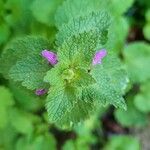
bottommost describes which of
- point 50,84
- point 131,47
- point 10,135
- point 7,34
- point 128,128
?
point 128,128

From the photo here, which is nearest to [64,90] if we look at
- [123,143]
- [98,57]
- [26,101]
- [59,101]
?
[59,101]

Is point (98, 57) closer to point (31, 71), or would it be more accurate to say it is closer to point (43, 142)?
point (31, 71)

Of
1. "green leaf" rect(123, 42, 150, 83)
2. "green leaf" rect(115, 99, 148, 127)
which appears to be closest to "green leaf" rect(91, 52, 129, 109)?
"green leaf" rect(123, 42, 150, 83)

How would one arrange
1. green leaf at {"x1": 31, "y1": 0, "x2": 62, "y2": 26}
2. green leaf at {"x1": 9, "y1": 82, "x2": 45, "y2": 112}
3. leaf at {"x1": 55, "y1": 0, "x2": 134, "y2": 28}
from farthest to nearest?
1. green leaf at {"x1": 9, "y1": 82, "x2": 45, "y2": 112}
2. green leaf at {"x1": 31, "y1": 0, "x2": 62, "y2": 26}
3. leaf at {"x1": 55, "y1": 0, "x2": 134, "y2": 28}

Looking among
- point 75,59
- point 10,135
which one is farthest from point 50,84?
point 10,135

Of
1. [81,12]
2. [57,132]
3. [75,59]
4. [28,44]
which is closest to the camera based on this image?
[75,59]

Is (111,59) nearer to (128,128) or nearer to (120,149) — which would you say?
(120,149)

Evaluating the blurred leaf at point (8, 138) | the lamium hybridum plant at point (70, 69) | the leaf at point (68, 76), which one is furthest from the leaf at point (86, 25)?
the blurred leaf at point (8, 138)

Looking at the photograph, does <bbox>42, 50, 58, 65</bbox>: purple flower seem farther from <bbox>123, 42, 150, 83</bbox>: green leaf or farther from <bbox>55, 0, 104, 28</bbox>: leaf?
<bbox>123, 42, 150, 83</bbox>: green leaf
